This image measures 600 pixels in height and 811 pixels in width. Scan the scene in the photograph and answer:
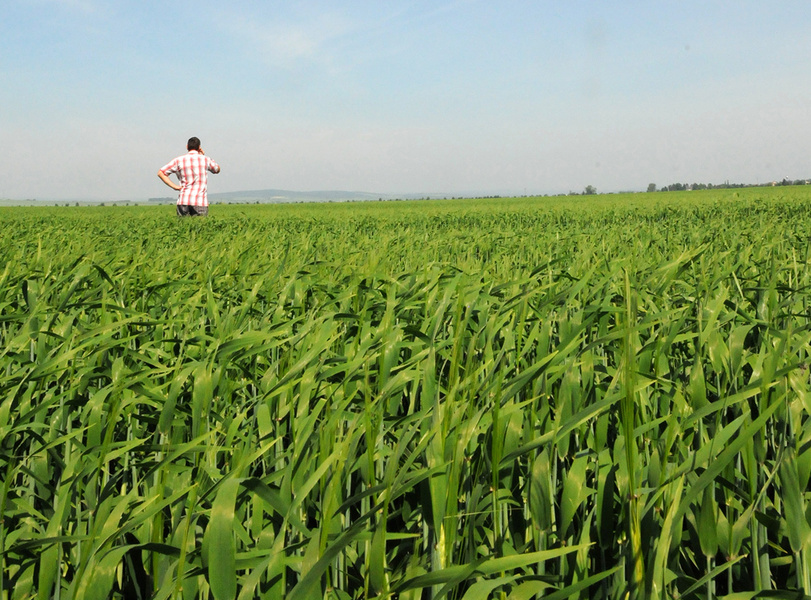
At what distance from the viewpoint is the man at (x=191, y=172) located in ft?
32.7

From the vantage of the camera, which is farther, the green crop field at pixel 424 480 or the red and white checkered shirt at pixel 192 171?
the red and white checkered shirt at pixel 192 171

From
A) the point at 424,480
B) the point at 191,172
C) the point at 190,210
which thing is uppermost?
the point at 191,172

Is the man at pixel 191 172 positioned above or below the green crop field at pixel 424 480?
above

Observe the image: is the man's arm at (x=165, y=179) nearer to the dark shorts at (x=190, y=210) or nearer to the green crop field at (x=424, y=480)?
the dark shorts at (x=190, y=210)

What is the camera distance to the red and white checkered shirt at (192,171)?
9.97m

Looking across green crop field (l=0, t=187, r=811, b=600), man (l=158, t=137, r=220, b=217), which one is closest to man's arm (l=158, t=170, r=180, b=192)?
man (l=158, t=137, r=220, b=217)

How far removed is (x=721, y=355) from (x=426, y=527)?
803 mm

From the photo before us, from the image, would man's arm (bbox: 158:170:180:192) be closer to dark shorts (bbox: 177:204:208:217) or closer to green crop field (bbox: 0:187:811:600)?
dark shorts (bbox: 177:204:208:217)

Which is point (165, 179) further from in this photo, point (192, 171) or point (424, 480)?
point (424, 480)

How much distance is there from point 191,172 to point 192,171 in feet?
0.09

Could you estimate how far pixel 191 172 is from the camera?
10.1 metres

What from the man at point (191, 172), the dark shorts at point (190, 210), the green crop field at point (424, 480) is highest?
the man at point (191, 172)

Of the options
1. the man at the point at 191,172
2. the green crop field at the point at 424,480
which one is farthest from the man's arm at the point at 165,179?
the green crop field at the point at 424,480

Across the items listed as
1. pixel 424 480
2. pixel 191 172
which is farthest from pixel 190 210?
pixel 424 480
